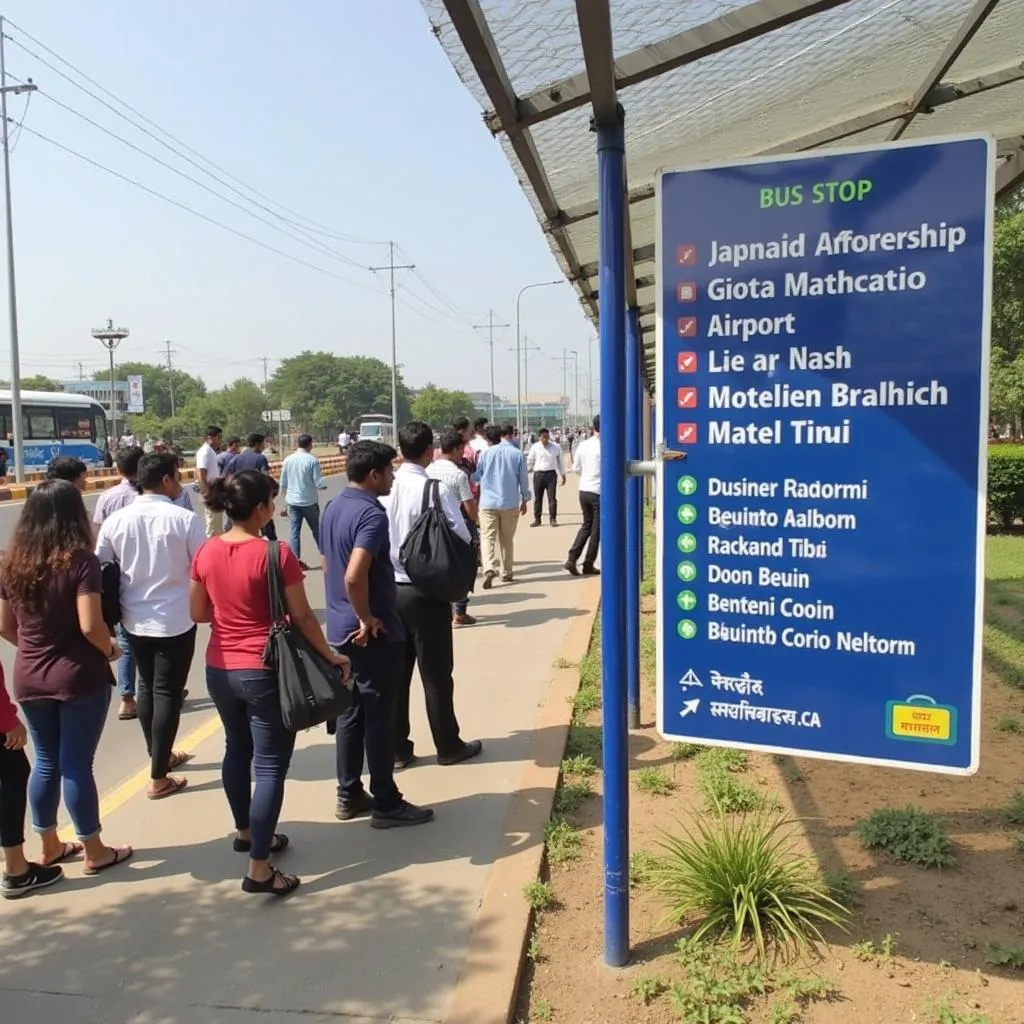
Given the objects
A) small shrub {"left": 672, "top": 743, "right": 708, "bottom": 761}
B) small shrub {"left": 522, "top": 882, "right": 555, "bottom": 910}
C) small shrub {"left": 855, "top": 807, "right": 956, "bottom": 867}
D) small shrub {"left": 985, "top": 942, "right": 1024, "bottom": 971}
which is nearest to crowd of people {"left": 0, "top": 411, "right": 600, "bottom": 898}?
small shrub {"left": 522, "top": 882, "right": 555, "bottom": 910}

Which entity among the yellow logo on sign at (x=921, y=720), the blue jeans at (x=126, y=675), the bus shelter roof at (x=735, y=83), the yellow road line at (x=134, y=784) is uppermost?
the bus shelter roof at (x=735, y=83)

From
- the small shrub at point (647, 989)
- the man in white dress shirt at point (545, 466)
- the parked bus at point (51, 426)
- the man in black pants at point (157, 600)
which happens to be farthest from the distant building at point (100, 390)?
the small shrub at point (647, 989)

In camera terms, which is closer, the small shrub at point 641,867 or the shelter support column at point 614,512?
the shelter support column at point 614,512

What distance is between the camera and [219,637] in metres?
3.24

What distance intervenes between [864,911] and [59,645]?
300 cm

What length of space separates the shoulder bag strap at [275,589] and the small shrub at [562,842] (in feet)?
4.55

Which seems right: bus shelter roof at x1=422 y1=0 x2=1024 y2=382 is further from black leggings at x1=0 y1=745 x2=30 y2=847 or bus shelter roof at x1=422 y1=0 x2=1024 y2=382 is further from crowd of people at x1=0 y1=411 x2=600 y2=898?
black leggings at x1=0 y1=745 x2=30 y2=847

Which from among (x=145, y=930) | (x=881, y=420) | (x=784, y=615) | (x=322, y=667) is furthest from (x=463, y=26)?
(x=145, y=930)

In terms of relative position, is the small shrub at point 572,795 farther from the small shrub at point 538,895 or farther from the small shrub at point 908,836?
the small shrub at point 908,836

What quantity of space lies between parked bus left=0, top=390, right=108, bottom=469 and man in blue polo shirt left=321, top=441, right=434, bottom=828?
27673 millimetres

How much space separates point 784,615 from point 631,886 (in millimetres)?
1322

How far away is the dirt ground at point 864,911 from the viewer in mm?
2547

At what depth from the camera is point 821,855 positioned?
3373 millimetres

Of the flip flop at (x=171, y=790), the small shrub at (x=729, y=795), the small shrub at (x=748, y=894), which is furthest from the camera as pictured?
the flip flop at (x=171, y=790)
